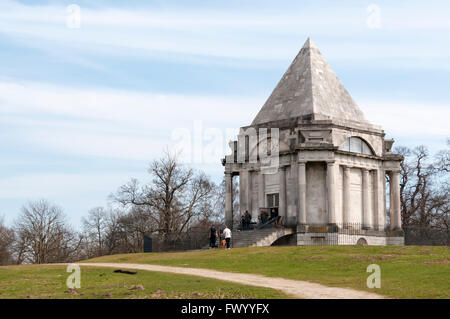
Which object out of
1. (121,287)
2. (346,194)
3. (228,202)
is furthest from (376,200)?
(121,287)

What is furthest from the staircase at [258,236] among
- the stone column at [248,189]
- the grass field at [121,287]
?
the grass field at [121,287]

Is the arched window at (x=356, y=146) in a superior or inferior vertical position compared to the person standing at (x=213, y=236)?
superior

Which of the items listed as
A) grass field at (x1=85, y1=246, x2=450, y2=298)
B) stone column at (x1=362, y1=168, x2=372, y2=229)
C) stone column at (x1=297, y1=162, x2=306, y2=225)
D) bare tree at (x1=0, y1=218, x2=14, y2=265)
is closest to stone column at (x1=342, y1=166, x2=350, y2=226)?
stone column at (x1=362, y1=168, x2=372, y2=229)

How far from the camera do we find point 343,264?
28.7 metres

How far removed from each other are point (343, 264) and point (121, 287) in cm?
1056

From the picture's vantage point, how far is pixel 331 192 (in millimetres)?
43531

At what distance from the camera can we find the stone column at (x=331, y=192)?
4331 centimetres

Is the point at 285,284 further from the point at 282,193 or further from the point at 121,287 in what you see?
the point at 282,193

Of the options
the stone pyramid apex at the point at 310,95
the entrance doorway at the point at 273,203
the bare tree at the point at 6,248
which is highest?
the stone pyramid apex at the point at 310,95

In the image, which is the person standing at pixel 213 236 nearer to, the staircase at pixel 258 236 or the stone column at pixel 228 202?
the staircase at pixel 258 236

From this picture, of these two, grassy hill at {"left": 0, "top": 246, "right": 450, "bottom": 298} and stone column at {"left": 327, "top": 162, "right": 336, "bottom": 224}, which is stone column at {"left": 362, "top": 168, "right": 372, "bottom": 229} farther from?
grassy hill at {"left": 0, "top": 246, "right": 450, "bottom": 298}

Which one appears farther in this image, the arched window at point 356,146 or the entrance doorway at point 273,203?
the entrance doorway at point 273,203

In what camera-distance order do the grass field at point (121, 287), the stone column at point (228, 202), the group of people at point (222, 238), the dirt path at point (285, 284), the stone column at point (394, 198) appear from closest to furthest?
the dirt path at point (285, 284) → the grass field at point (121, 287) → the group of people at point (222, 238) → the stone column at point (394, 198) → the stone column at point (228, 202)

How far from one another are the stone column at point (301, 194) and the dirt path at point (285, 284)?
15.1 meters
